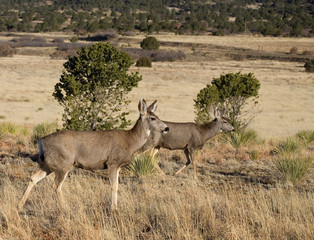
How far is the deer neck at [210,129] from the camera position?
12.6 m

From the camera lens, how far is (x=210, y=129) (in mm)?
12711

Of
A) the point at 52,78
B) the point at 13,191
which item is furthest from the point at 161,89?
the point at 13,191

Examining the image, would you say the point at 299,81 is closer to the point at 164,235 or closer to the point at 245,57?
the point at 245,57

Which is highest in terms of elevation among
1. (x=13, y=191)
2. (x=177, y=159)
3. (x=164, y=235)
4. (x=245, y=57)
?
(x=164, y=235)

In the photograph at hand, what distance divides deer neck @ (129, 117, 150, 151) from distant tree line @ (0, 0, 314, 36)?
324ft

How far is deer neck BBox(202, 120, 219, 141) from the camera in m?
12.6

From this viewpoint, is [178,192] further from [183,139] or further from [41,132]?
[41,132]

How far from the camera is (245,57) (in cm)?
6775

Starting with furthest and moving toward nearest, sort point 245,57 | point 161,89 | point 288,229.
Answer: point 245,57 < point 161,89 < point 288,229

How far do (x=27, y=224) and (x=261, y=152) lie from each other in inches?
386

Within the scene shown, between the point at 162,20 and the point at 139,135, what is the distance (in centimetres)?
13854

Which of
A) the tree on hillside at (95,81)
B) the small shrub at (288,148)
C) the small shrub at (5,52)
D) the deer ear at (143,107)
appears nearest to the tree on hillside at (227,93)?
the small shrub at (288,148)

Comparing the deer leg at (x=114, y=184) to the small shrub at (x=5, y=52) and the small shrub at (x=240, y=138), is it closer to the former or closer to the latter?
the small shrub at (x=240, y=138)

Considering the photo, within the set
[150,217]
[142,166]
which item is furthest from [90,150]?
[142,166]
